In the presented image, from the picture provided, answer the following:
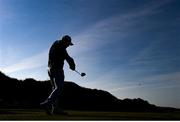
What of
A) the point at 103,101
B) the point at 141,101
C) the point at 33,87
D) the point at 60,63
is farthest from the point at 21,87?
the point at 60,63

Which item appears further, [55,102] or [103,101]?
[103,101]

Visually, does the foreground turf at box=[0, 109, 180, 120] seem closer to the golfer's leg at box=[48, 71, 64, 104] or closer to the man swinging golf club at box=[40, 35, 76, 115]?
the man swinging golf club at box=[40, 35, 76, 115]

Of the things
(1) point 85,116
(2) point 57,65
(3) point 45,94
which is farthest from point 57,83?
(3) point 45,94

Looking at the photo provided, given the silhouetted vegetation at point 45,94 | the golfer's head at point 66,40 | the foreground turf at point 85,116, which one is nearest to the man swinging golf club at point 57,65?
the golfer's head at point 66,40

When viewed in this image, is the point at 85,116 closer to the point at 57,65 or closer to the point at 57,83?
the point at 57,83

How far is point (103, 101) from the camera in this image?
102 feet

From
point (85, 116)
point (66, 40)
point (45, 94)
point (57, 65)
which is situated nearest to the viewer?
point (85, 116)

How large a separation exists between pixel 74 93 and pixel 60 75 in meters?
22.7

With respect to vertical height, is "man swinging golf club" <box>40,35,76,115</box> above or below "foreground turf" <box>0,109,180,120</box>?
above

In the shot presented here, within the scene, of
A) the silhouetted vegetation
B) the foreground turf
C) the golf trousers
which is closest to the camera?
the foreground turf

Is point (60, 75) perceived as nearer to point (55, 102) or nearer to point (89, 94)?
point (55, 102)

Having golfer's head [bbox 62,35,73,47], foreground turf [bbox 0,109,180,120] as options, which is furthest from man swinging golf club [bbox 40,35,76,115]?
foreground turf [bbox 0,109,180,120]

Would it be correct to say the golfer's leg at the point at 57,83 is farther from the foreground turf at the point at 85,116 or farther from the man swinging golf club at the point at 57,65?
the foreground turf at the point at 85,116

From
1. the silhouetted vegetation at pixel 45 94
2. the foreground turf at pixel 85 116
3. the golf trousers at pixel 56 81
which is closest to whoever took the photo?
the foreground turf at pixel 85 116
